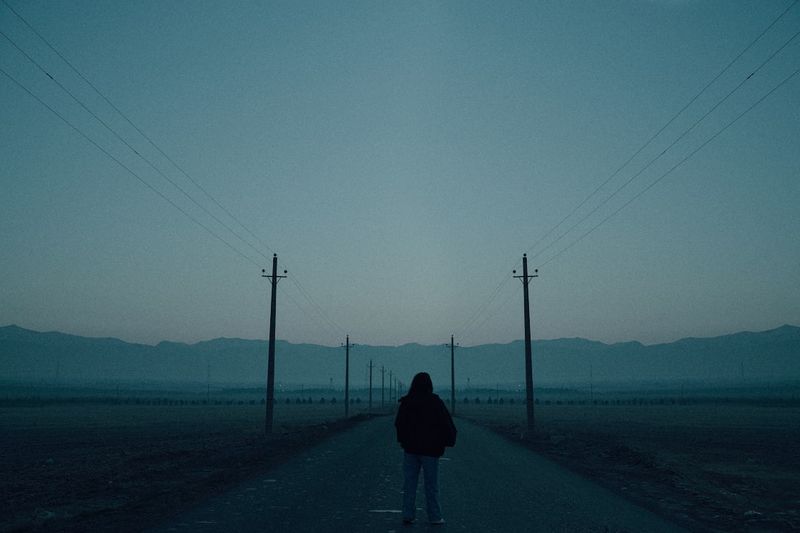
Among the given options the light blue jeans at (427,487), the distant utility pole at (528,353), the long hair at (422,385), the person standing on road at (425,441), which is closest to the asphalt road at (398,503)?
the light blue jeans at (427,487)

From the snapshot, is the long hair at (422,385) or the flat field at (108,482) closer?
the long hair at (422,385)

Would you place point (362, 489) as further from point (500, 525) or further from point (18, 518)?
point (18, 518)

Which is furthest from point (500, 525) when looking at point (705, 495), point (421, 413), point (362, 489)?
point (705, 495)

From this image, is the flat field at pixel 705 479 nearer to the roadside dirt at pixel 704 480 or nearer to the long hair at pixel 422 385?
the roadside dirt at pixel 704 480

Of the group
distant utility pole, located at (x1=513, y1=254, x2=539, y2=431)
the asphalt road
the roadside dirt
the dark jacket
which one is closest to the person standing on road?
the dark jacket

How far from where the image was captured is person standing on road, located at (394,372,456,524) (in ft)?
31.3

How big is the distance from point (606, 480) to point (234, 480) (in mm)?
9368

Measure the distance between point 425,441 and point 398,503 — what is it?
2.63 meters

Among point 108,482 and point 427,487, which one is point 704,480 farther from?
point 108,482

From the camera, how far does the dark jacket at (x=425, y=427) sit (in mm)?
9586

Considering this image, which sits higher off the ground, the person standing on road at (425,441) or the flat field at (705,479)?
the person standing on road at (425,441)

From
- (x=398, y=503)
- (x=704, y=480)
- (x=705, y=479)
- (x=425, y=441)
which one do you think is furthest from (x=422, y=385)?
(x=705, y=479)

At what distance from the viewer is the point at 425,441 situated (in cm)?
956

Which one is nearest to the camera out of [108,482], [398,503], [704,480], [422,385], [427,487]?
[427,487]
